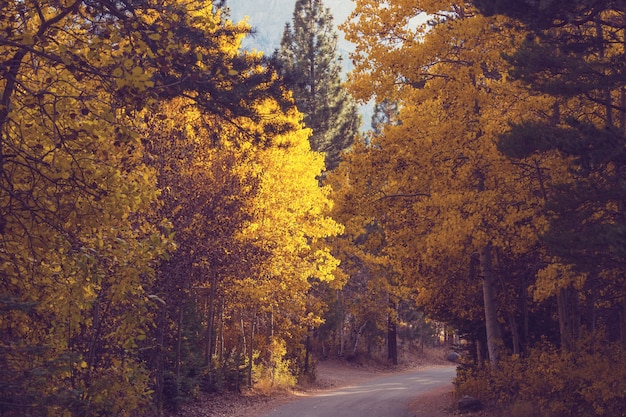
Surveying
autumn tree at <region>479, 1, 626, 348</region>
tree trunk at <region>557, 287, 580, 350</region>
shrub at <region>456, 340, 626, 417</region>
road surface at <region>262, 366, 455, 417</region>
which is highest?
autumn tree at <region>479, 1, 626, 348</region>

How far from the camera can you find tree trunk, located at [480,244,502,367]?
15.2 m

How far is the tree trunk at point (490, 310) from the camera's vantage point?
15.2 metres

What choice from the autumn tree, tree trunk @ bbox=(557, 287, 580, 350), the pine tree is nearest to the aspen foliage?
the autumn tree

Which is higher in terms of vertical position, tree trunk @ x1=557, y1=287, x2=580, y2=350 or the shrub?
tree trunk @ x1=557, y1=287, x2=580, y2=350

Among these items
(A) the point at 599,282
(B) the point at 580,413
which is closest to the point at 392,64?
(A) the point at 599,282

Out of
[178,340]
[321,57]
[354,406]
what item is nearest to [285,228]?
[178,340]

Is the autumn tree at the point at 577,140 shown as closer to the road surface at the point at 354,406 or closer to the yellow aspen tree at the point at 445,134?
the yellow aspen tree at the point at 445,134

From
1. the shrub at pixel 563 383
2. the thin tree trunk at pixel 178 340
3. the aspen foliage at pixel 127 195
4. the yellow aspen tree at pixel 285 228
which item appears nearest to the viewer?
the aspen foliage at pixel 127 195

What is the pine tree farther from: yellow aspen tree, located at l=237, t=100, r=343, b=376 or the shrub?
the shrub

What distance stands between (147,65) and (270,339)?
59.6 feet

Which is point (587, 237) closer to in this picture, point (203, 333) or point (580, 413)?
point (580, 413)

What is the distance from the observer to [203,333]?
21.0 meters

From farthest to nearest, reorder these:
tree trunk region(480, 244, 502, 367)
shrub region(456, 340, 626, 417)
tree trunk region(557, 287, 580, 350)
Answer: tree trunk region(480, 244, 502, 367) → tree trunk region(557, 287, 580, 350) → shrub region(456, 340, 626, 417)

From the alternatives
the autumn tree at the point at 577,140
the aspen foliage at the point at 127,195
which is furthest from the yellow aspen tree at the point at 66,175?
the autumn tree at the point at 577,140
